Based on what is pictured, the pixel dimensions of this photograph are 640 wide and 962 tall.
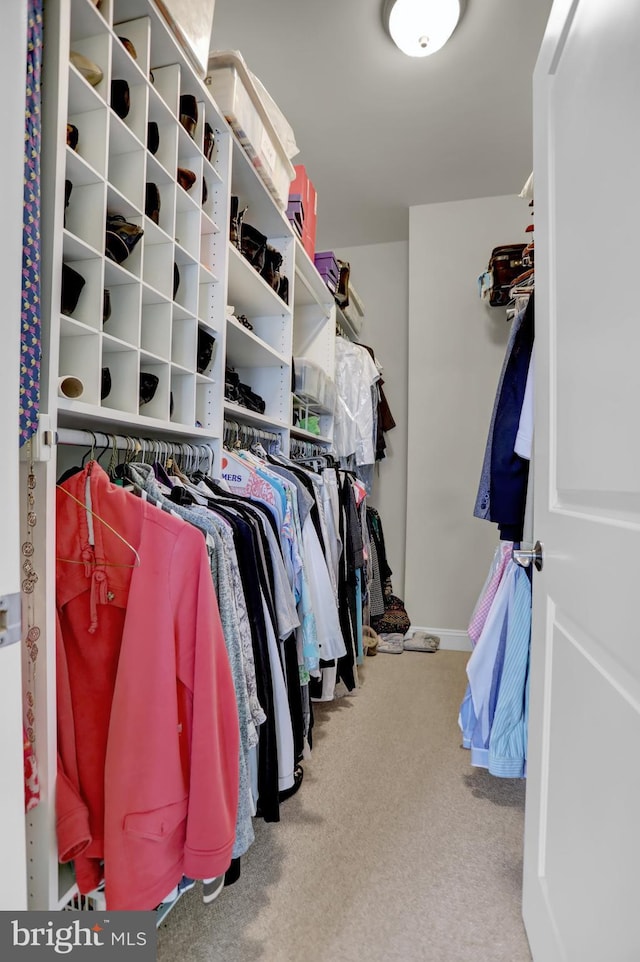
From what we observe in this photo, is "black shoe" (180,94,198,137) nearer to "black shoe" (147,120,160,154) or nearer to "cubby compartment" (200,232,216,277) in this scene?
"black shoe" (147,120,160,154)

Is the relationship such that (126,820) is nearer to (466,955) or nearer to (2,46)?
(466,955)

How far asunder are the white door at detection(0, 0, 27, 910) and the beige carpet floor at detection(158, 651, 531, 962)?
0.87 m

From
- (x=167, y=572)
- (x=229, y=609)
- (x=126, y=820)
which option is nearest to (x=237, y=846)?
(x=126, y=820)

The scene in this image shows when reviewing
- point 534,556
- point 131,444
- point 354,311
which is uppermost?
point 354,311

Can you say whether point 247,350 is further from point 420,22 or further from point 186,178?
point 420,22

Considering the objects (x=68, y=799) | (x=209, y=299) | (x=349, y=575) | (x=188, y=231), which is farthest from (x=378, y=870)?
(x=188, y=231)

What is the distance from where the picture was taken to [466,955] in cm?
115

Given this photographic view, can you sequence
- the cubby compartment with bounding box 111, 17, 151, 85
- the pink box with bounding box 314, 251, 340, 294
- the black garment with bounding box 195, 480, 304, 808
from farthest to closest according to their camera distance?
the pink box with bounding box 314, 251, 340, 294 → the black garment with bounding box 195, 480, 304, 808 → the cubby compartment with bounding box 111, 17, 151, 85

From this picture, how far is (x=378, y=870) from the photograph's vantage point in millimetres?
1398

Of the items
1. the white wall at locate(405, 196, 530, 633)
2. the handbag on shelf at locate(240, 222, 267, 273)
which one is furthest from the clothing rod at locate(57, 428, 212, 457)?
the white wall at locate(405, 196, 530, 633)

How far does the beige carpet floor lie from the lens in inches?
46.1

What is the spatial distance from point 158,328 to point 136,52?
60cm

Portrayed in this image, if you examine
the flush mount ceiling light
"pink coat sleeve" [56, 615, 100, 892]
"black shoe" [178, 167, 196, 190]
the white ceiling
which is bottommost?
"pink coat sleeve" [56, 615, 100, 892]

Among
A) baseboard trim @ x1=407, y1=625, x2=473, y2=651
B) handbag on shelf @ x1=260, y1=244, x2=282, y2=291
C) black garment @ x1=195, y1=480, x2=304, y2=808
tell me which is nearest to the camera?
black garment @ x1=195, y1=480, x2=304, y2=808
